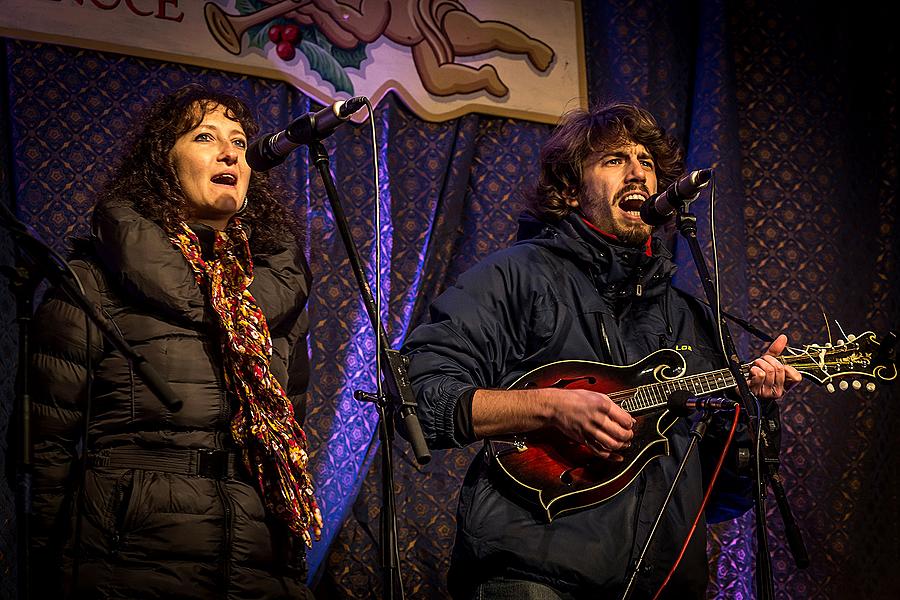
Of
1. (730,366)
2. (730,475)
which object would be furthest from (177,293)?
(730,475)

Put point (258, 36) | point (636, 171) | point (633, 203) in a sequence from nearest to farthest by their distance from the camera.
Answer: point (633, 203)
point (636, 171)
point (258, 36)

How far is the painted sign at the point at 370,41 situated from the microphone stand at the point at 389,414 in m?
1.89

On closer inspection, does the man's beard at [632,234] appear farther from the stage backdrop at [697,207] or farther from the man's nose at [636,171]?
the stage backdrop at [697,207]

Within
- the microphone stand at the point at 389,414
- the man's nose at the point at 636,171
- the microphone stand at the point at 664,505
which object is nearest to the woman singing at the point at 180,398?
the microphone stand at the point at 389,414

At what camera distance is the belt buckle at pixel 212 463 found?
2623 mm

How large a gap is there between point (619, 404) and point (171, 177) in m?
1.58

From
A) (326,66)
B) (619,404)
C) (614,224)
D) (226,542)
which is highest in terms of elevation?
(326,66)

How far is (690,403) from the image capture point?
253 cm

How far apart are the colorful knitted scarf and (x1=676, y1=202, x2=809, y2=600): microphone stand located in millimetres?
1233

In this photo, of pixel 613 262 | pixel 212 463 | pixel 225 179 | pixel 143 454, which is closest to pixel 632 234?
pixel 613 262

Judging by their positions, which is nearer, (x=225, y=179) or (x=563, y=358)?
(x=563, y=358)

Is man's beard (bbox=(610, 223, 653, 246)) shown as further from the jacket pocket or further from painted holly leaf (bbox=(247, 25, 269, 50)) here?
painted holly leaf (bbox=(247, 25, 269, 50))

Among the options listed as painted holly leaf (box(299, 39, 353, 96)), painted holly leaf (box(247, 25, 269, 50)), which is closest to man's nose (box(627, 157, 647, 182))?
painted holly leaf (box(299, 39, 353, 96))

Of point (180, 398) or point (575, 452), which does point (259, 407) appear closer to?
point (180, 398)
